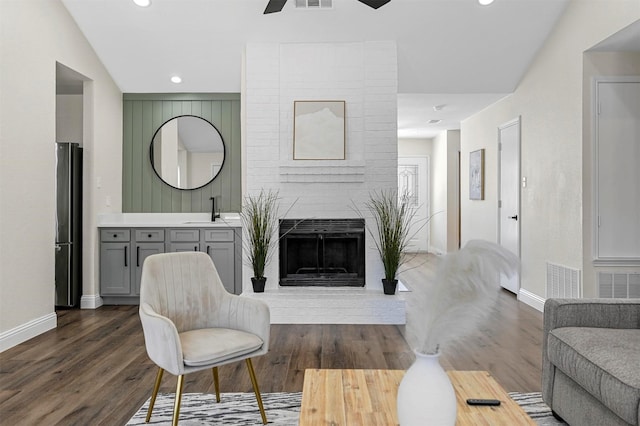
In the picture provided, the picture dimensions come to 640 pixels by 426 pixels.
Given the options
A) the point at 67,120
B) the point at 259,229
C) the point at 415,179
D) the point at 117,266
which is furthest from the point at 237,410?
the point at 415,179

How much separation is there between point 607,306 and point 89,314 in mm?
4415

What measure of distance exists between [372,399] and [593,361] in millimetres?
949

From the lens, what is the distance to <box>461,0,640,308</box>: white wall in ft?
13.3

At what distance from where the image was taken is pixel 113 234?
514 cm

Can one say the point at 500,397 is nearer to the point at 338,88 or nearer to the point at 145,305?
the point at 145,305

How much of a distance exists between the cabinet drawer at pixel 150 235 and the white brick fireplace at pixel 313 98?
1161 mm

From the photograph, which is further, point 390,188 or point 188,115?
point 188,115

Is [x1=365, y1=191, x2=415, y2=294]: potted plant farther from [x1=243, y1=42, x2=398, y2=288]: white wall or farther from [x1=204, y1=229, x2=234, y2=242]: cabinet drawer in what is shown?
[x1=204, y1=229, x2=234, y2=242]: cabinet drawer

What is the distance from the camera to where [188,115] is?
5.77 m

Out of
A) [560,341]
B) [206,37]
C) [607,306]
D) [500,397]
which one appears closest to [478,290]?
→ [500,397]

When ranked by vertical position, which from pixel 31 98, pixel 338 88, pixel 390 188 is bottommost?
pixel 390 188

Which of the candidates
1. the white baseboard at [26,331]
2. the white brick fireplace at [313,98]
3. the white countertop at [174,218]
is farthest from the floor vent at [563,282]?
the white baseboard at [26,331]

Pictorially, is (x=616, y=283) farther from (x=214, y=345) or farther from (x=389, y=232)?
(x=214, y=345)

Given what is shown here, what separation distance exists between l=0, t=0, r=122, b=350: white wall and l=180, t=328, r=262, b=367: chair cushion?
6.88ft
